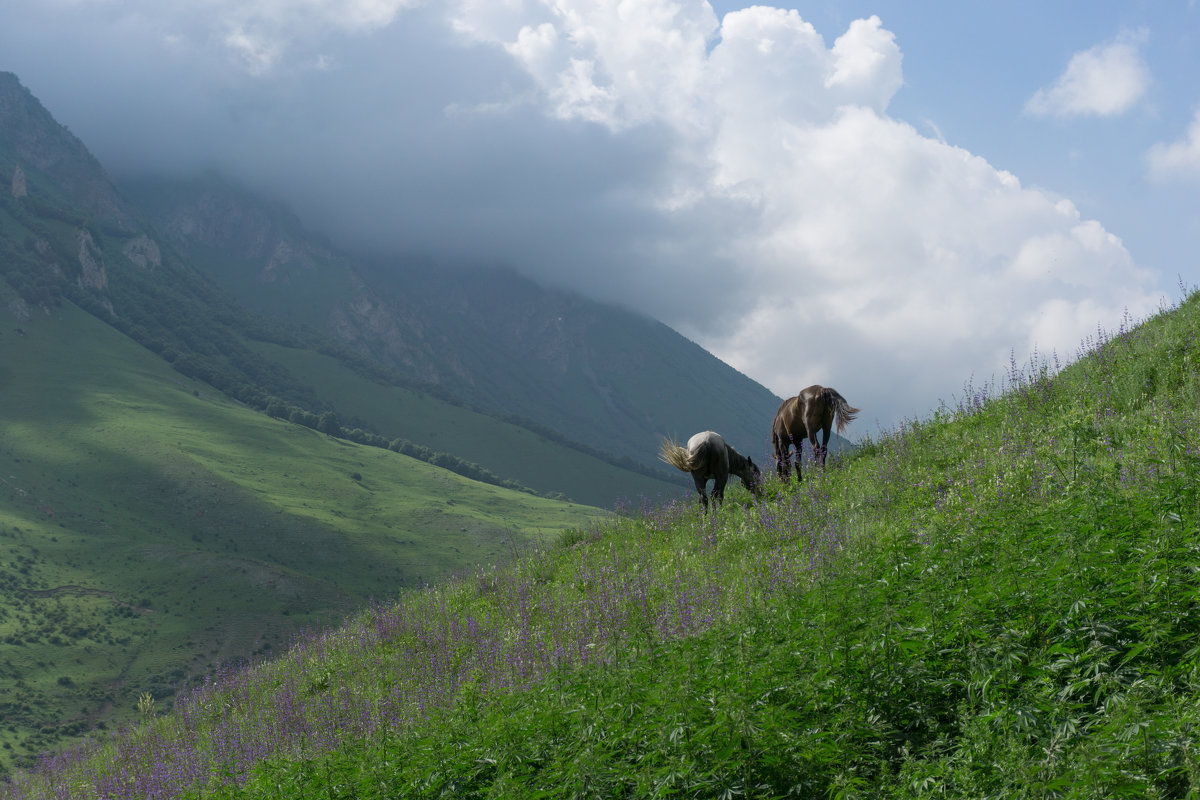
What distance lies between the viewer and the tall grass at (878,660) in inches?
208

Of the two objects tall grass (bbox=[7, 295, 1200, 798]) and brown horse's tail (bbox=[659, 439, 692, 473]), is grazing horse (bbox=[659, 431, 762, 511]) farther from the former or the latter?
tall grass (bbox=[7, 295, 1200, 798])

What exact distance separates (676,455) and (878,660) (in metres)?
12.7

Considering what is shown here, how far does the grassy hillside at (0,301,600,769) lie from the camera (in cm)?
9125

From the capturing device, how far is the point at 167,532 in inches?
5030

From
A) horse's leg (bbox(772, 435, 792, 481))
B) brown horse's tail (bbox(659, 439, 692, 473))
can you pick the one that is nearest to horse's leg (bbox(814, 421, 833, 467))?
horse's leg (bbox(772, 435, 792, 481))

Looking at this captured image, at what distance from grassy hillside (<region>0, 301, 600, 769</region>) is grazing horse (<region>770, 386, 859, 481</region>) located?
164 ft

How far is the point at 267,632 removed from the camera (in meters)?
110

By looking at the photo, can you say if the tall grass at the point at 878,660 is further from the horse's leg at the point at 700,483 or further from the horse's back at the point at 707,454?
the horse's back at the point at 707,454

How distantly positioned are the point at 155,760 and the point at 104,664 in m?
93.3

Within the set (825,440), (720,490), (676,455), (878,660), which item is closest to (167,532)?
(676,455)

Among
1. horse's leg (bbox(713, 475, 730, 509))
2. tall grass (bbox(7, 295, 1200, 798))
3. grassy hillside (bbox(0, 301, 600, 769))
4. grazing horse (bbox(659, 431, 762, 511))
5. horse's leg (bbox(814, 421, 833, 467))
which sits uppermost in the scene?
horse's leg (bbox(814, 421, 833, 467))

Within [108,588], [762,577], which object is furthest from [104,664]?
[762,577]

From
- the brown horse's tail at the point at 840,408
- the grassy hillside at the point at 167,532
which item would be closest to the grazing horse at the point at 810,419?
the brown horse's tail at the point at 840,408

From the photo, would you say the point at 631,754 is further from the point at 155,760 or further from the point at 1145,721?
the point at 155,760
